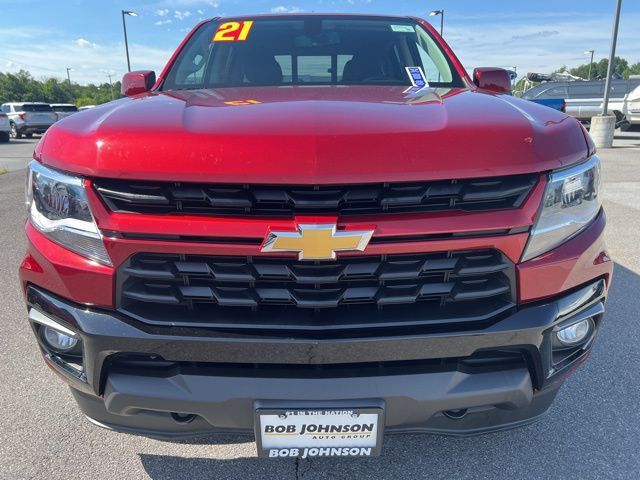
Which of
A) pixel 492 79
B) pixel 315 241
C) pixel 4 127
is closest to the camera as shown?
pixel 315 241

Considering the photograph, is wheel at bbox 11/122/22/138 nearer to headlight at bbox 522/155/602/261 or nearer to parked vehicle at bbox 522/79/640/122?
parked vehicle at bbox 522/79/640/122

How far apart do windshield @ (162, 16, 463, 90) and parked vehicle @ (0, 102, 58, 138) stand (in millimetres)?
25309

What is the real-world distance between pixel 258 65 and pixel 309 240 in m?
1.78

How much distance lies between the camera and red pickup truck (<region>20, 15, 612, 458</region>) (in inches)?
59.4

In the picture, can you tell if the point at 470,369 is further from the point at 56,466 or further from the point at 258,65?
the point at 258,65

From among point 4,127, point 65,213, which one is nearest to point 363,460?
point 65,213

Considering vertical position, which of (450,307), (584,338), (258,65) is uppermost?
(258,65)

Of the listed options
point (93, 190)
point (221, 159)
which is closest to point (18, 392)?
point (93, 190)

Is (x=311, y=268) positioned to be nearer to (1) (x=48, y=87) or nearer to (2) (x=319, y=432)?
(2) (x=319, y=432)

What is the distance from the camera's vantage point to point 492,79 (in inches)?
108

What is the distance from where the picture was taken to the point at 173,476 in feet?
6.87

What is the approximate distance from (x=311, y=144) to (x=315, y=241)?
0.29 meters

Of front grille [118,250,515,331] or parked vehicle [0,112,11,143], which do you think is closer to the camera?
front grille [118,250,515,331]

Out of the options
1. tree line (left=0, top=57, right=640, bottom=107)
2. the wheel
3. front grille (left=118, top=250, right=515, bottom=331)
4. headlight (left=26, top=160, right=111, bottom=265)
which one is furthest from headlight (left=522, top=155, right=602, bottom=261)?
tree line (left=0, top=57, right=640, bottom=107)
